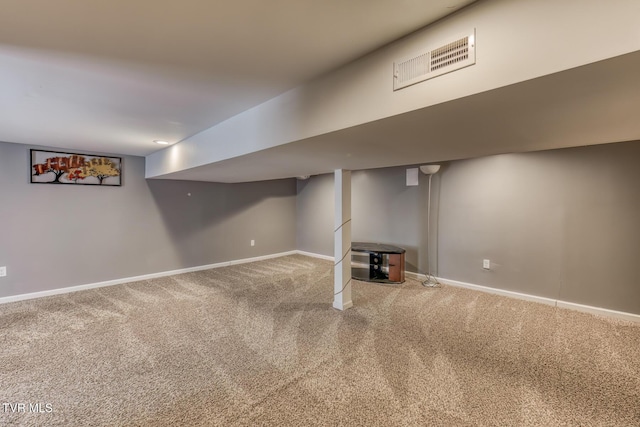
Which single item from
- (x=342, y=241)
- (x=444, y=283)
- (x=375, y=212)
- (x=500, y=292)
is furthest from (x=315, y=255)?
(x=500, y=292)

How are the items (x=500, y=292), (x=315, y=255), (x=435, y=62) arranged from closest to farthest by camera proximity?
(x=435, y=62) → (x=500, y=292) → (x=315, y=255)

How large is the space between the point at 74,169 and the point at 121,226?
1.02 metres

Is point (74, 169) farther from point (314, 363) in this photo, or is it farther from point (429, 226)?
point (429, 226)

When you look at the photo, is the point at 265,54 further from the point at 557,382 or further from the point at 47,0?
the point at 557,382

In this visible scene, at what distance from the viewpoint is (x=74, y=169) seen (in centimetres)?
406

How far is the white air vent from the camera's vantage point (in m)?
1.13

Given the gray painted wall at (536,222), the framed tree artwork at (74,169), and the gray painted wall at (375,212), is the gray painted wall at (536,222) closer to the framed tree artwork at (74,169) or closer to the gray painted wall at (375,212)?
the gray painted wall at (375,212)

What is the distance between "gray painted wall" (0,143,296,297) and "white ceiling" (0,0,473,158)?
1.95 meters

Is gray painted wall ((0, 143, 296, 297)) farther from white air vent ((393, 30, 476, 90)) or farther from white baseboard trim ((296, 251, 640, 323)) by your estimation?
white air vent ((393, 30, 476, 90))

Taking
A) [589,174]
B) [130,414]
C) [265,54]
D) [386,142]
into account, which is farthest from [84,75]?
[589,174]

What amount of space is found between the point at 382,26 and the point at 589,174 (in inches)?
134

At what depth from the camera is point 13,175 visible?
3639 millimetres

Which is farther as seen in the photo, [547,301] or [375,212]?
[375,212]

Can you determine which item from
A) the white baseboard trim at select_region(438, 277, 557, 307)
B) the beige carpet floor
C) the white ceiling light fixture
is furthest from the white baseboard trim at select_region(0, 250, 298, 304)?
the white baseboard trim at select_region(438, 277, 557, 307)
